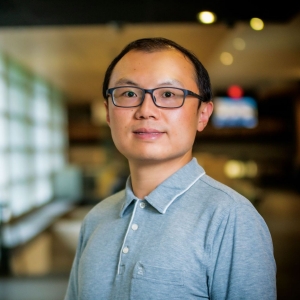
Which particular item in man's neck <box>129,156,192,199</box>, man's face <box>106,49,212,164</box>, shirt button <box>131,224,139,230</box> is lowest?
shirt button <box>131,224,139,230</box>

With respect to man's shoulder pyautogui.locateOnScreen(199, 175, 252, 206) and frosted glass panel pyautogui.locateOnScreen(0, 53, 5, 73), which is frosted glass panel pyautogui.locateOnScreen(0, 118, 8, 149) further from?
man's shoulder pyautogui.locateOnScreen(199, 175, 252, 206)

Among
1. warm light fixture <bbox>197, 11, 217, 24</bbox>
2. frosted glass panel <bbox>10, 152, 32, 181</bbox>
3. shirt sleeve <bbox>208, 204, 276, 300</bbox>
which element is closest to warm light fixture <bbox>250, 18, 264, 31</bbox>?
warm light fixture <bbox>197, 11, 217, 24</bbox>

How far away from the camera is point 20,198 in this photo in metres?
4.29

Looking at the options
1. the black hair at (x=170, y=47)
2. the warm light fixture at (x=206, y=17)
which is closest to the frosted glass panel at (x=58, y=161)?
the warm light fixture at (x=206, y=17)

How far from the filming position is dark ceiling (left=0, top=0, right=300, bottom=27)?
2.21 metres

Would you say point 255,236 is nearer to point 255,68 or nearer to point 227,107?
point 255,68

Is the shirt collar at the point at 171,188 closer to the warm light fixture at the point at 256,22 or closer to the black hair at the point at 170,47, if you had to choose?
the black hair at the point at 170,47

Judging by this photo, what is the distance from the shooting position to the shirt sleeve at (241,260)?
2.83ft

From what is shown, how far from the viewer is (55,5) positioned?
7.29 ft

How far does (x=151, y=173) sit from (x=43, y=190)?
401 centimetres

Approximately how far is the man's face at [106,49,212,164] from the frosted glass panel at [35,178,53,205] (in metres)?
3.83

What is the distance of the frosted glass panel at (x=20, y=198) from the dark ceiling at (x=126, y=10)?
83.8 inches

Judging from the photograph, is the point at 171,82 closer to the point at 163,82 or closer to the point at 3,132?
the point at 163,82

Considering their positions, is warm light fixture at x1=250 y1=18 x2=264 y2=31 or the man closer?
the man
